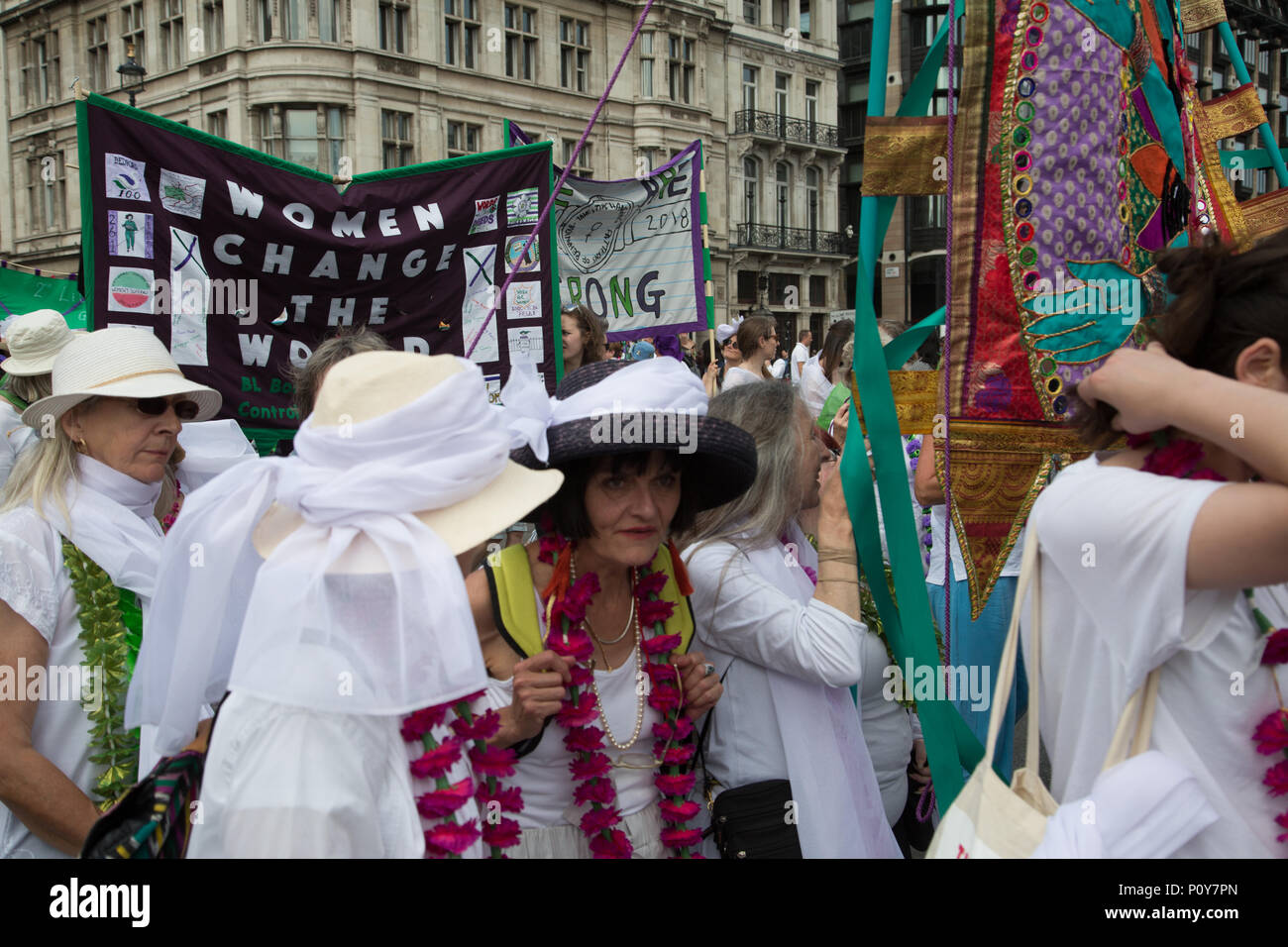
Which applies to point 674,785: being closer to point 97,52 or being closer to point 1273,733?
point 1273,733

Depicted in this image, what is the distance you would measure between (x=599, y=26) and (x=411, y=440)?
111 feet

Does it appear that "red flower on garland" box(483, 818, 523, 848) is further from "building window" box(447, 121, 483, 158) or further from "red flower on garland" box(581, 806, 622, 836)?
"building window" box(447, 121, 483, 158)

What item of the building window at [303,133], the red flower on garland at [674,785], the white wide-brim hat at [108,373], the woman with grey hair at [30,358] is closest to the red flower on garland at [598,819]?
the red flower on garland at [674,785]

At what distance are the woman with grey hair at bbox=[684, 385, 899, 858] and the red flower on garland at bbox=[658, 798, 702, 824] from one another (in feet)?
0.63

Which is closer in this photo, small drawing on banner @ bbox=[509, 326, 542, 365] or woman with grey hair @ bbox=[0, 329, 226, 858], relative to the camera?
woman with grey hair @ bbox=[0, 329, 226, 858]

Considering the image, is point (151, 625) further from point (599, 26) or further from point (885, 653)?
point (599, 26)

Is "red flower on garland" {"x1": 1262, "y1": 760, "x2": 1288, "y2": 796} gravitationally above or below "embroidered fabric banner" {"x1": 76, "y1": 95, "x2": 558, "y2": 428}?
below

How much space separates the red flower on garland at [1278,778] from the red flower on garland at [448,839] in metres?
1.19

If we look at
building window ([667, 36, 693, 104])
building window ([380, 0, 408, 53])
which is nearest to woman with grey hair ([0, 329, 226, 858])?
building window ([380, 0, 408, 53])

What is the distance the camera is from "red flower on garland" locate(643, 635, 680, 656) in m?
2.11

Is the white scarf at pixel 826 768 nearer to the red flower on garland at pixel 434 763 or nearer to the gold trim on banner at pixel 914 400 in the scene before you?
the gold trim on banner at pixel 914 400

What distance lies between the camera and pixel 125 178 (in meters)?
3.84

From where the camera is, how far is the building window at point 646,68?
32812mm

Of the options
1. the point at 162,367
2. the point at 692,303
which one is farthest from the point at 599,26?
the point at 162,367
